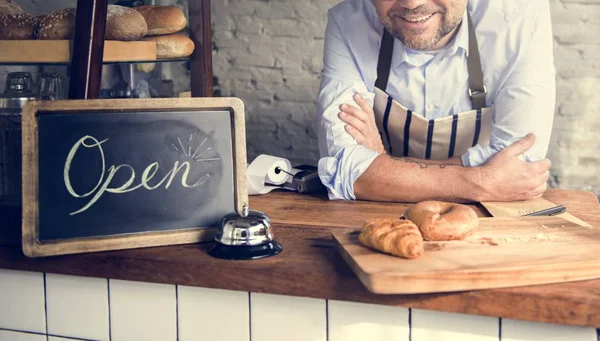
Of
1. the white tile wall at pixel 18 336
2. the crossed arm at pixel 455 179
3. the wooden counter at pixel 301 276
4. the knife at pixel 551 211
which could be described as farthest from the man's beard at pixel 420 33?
the white tile wall at pixel 18 336

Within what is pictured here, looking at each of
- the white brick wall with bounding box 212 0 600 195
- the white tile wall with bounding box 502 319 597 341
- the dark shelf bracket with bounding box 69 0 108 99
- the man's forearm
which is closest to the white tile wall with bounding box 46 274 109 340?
the dark shelf bracket with bounding box 69 0 108 99

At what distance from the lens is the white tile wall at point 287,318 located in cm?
111

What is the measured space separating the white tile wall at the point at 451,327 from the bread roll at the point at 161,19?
43.7 inches

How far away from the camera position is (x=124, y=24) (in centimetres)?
162

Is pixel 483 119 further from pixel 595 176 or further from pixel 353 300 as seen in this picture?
pixel 353 300

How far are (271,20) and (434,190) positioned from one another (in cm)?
182

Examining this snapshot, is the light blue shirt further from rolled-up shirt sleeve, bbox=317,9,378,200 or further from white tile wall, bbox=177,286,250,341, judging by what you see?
white tile wall, bbox=177,286,250,341

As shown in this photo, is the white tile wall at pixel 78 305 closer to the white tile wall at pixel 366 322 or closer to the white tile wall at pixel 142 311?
the white tile wall at pixel 142 311

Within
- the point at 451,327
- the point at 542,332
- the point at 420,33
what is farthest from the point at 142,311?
the point at 420,33

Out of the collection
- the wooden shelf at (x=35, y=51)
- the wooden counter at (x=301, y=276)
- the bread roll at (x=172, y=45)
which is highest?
the bread roll at (x=172, y=45)

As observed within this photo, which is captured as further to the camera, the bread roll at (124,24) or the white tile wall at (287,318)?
the bread roll at (124,24)

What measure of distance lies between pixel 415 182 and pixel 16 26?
1.07m

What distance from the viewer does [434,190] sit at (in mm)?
1867

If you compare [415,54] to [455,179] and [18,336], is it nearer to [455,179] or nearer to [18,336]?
[455,179]
